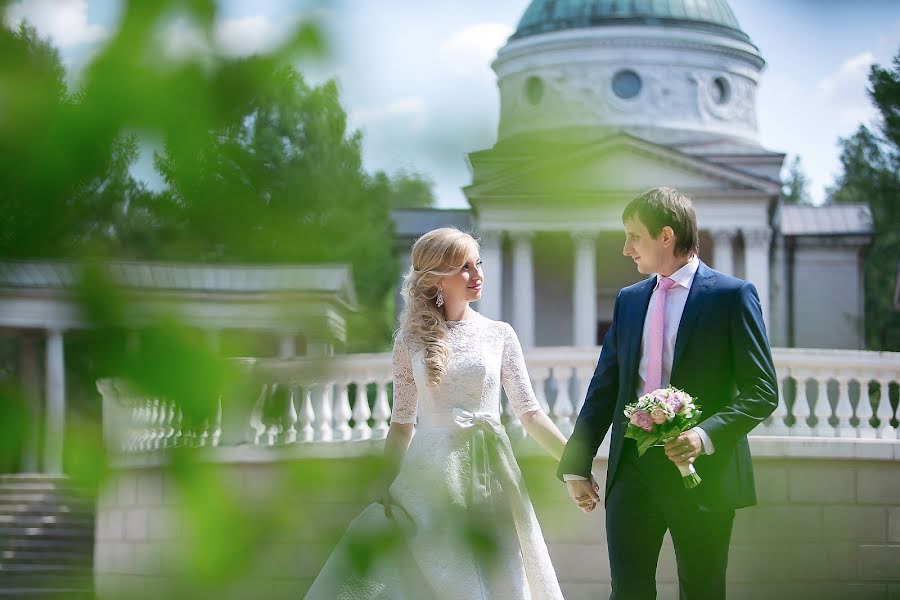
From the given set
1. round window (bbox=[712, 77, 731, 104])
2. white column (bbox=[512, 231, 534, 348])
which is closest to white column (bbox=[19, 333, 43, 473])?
white column (bbox=[512, 231, 534, 348])

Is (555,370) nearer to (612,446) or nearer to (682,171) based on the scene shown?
(612,446)

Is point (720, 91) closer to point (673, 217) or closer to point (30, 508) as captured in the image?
point (673, 217)

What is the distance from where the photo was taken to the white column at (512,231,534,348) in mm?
38250

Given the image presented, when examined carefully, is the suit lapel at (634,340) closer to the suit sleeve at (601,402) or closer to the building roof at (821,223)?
the suit sleeve at (601,402)

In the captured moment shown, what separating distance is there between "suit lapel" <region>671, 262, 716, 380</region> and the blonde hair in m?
0.70

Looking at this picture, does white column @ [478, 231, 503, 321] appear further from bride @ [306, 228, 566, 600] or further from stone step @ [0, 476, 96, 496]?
stone step @ [0, 476, 96, 496]

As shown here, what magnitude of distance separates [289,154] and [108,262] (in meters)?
0.13

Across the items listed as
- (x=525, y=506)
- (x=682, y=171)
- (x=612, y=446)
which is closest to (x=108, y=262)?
(x=525, y=506)

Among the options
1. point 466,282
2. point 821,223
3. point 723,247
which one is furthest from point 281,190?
point 821,223

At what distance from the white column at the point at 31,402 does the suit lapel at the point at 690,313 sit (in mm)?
3427

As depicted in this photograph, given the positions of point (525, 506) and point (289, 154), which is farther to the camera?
point (525, 506)

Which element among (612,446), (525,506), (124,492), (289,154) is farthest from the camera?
(612,446)

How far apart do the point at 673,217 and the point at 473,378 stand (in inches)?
32.2

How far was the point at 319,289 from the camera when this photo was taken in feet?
2.73
